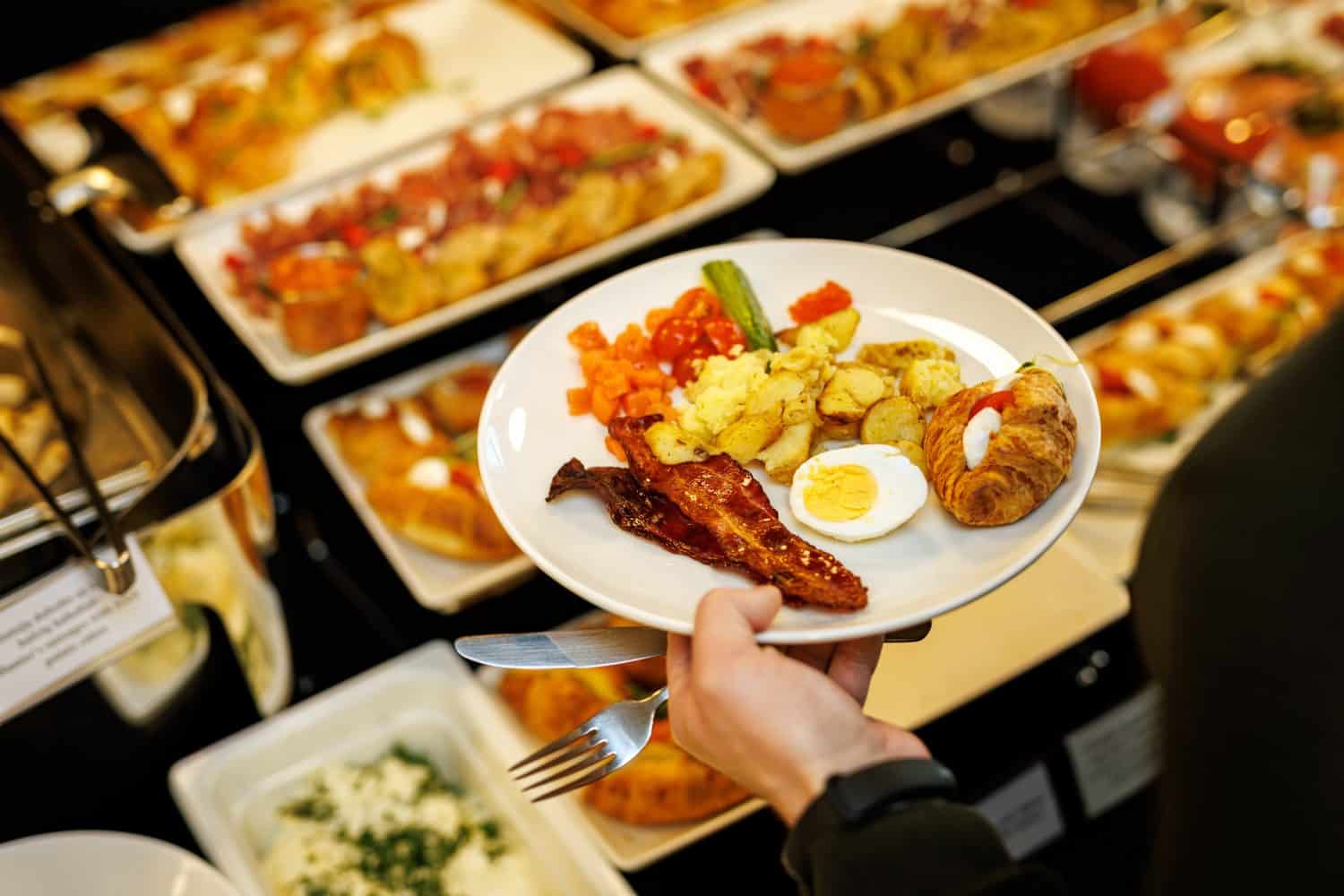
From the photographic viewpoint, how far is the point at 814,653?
1.32 m

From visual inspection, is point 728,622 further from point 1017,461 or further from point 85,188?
point 85,188

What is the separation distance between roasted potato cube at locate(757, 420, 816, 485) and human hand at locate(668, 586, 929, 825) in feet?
0.86

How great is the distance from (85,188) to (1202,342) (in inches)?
86.5

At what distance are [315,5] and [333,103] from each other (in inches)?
25.0

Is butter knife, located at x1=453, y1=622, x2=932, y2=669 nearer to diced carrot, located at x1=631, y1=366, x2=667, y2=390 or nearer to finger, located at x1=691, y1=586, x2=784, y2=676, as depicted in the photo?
finger, located at x1=691, y1=586, x2=784, y2=676

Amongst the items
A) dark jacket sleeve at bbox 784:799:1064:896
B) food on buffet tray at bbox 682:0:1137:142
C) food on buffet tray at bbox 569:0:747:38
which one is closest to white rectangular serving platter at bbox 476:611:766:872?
dark jacket sleeve at bbox 784:799:1064:896

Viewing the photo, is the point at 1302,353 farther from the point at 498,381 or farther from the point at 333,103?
the point at 333,103

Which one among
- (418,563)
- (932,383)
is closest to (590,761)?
(932,383)

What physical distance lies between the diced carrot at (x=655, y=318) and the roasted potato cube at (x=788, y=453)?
0.24 meters

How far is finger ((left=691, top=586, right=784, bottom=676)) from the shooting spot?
3.53 feet

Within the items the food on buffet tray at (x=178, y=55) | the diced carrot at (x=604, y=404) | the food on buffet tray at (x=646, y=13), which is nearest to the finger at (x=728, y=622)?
the diced carrot at (x=604, y=404)

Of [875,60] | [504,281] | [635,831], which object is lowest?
[635,831]

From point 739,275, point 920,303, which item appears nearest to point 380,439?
point 739,275

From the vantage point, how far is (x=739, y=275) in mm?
1497
